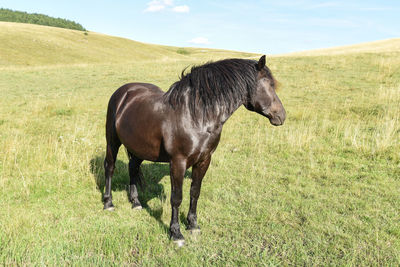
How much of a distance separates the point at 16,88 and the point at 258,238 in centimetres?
1908

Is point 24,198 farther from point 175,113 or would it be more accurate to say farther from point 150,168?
point 175,113

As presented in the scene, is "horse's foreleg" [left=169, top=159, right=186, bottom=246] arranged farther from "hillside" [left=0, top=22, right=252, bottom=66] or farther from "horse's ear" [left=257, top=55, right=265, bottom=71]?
"hillside" [left=0, top=22, right=252, bottom=66]

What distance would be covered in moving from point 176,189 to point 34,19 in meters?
114

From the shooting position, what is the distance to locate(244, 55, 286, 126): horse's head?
3279mm

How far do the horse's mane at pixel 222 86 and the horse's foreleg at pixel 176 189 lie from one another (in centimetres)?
68

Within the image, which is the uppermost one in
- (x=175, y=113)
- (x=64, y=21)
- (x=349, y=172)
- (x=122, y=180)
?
(x=64, y=21)

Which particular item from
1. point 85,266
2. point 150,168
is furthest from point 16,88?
point 85,266

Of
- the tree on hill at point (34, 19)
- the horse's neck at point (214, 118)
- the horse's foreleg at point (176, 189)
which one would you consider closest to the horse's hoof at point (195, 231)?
the horse's foreleg at point (176, 189)

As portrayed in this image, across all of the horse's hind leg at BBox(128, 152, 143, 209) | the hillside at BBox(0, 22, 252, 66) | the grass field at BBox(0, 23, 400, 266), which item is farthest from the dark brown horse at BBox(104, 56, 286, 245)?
the hillside at BBox(0, 22, 252, 66)

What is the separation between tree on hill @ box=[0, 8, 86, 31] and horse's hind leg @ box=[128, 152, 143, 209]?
10532cm

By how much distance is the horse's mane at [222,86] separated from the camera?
323 centimetres

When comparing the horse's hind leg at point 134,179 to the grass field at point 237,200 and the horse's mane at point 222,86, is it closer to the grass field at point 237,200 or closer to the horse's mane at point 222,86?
the grass field at point 237,200

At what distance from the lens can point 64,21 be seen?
9975 centimetres

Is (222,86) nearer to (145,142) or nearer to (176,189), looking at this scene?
(145,142)
